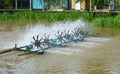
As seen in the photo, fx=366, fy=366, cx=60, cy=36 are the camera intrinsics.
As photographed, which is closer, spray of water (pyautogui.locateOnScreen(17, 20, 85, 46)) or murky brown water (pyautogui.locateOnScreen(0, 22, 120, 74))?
murky brown water (pyautogui.locateOnScreen(0, 22, 120, 74))

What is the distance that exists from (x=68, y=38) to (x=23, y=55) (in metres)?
4.11

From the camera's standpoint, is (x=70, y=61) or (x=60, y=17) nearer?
(x=70, y=61)

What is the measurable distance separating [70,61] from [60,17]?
17.4 meters

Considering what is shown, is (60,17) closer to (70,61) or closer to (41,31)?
(41,31)

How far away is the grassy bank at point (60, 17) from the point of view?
2720cm

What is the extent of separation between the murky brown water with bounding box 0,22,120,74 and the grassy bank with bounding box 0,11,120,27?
370 inches

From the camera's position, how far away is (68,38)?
18.2 m

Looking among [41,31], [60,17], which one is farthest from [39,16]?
[41,31]

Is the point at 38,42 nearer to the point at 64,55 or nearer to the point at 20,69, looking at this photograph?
the point at 64,55

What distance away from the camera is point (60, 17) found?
30.9 m

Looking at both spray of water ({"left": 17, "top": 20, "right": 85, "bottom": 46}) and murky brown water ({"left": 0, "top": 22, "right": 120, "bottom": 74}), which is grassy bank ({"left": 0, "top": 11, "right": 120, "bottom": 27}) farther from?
murky brown water ({"left": 0, "top": 22, "right": 120, "bottom": 74})

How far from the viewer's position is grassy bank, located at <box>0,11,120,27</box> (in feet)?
89.2

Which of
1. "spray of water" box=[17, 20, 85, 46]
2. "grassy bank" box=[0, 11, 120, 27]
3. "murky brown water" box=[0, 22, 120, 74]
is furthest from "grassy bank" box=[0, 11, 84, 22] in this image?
"murky brown water" box=[0, 22, 120, 74]

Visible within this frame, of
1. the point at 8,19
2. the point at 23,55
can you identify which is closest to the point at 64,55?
the point at 23,55
